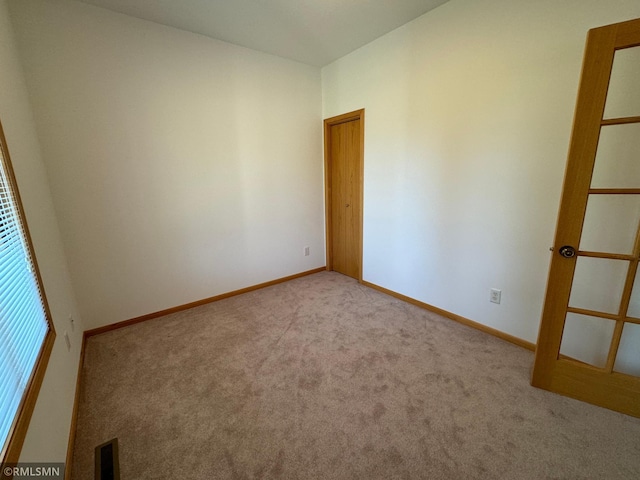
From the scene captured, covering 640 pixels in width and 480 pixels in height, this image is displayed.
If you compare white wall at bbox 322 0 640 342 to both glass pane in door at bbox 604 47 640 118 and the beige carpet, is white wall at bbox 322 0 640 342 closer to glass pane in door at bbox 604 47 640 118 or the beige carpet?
glass pane in door at bbox 604 47 640 118

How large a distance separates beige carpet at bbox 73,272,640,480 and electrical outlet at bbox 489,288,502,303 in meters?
0.32

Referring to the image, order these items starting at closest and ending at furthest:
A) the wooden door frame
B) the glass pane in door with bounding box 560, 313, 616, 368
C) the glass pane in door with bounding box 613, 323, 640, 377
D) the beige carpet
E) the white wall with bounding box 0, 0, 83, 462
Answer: the white wall with bounding box 0, 0, 83, 462, the beige carpet, the glass pane in door with bounding box 613, 323, 640, 377, the glass pane in door with bounding box 560, 313, 616, 368, the wooden door frame

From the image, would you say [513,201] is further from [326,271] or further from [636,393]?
[326,271]

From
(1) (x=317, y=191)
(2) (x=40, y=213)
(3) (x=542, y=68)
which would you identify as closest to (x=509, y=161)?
(3) (x=542, y=68)

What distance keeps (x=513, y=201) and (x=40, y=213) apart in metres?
3.27

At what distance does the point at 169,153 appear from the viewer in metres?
2.53

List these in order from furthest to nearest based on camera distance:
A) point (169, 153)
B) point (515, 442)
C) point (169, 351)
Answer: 1. point (169, 153)
2. point (169, 351)
3. point (515, 442)

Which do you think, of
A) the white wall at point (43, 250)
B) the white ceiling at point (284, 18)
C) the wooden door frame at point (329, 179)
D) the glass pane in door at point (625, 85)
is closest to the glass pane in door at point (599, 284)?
the glass pane in door at point (625, 85)

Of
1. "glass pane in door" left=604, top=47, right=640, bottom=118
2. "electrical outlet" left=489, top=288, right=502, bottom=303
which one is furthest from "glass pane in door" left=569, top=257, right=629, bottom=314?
"glass pane in door" left=604, top=47, right=640, bottom=118

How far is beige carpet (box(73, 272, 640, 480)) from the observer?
1.25m

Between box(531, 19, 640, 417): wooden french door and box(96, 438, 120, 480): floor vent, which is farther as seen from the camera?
box(531, 19, 640, 417): wooden french door

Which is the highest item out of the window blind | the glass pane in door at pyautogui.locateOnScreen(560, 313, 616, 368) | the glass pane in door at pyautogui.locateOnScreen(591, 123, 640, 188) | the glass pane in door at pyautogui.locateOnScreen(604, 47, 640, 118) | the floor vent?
the glass pane in door at pyautogui.locateOnScreen(604, 47, 640, 118)

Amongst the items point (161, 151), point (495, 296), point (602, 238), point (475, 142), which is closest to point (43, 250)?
point (161, 151)

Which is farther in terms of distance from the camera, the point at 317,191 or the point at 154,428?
the point at 317,191
